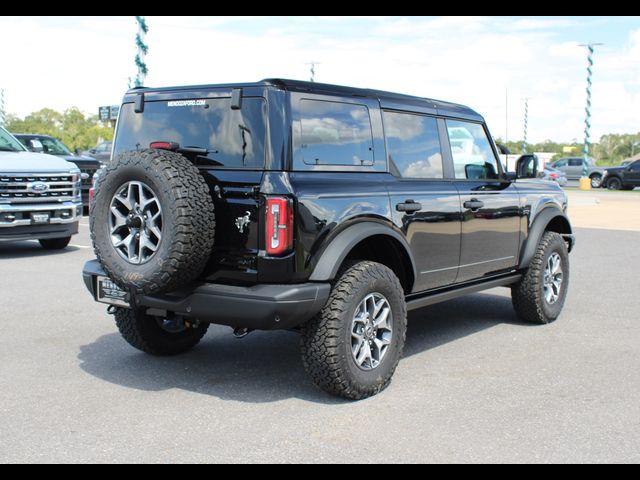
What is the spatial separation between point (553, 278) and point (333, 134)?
3.28 metres

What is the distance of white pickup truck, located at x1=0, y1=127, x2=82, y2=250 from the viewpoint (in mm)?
10867

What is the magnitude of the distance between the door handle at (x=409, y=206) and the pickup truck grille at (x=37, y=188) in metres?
7.33

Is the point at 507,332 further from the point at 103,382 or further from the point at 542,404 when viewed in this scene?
the point at 103,382

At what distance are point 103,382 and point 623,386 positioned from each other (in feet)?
11.4

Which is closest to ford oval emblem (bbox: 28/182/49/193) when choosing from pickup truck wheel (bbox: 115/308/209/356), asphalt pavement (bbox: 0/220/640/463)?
asphalt pavement (bbox: 0/220/640/463)

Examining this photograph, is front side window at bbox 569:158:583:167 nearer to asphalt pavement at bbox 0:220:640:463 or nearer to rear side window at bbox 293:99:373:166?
asphalt pavement at bbox 0:220:640:463

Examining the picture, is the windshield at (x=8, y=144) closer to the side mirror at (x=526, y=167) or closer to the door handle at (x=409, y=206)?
the side mirror at (x=526, y=167)

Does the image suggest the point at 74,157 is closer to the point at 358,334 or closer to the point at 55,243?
the point at 55,243

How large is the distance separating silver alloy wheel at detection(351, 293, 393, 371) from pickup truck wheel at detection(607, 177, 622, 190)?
1412 inches

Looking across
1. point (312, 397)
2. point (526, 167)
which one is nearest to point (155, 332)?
point (312, 397)

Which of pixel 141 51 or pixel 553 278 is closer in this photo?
pixel 553 278

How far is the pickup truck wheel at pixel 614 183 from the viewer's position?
38053mm

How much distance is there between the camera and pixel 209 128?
4.96m
